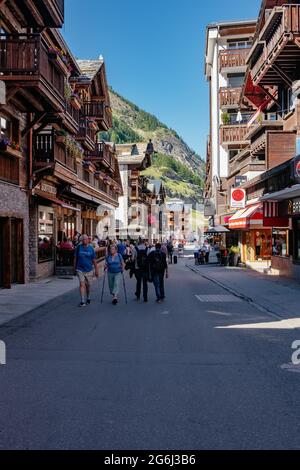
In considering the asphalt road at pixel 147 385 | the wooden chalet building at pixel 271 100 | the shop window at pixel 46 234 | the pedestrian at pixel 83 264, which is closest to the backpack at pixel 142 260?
the pedestrian at pixel 83 264

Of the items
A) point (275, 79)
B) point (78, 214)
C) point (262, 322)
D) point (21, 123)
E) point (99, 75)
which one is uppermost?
point (99, 75)

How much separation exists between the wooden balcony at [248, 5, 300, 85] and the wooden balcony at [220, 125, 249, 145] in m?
18.7

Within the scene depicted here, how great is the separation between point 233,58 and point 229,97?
363 centimetres

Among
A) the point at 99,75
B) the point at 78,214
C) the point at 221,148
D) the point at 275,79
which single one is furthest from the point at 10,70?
the point at 221,148

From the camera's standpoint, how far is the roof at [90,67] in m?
34.5

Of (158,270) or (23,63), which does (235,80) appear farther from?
(158,270)

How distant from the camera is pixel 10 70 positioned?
15898mm

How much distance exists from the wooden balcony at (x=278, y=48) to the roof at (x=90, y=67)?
11406 millimetres

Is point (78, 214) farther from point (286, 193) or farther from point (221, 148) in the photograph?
point (221, 148)

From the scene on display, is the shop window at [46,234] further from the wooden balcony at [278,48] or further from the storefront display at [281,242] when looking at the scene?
the wooden balcony at [278,48]

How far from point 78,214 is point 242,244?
Answer: 11.0 metres

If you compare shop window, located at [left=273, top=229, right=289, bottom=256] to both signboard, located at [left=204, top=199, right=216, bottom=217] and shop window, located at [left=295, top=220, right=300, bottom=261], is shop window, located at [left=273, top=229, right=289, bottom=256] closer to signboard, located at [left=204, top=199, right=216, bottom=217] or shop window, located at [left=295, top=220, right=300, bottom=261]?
shop window, located at [left=295, top=220, right=300, bottom=261]

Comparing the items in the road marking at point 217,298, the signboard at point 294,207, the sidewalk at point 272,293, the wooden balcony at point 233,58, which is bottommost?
the road marking at point 217,298

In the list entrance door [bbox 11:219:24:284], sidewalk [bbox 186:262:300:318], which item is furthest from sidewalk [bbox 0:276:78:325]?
sidewalk [bbox 186:262:300:318]
